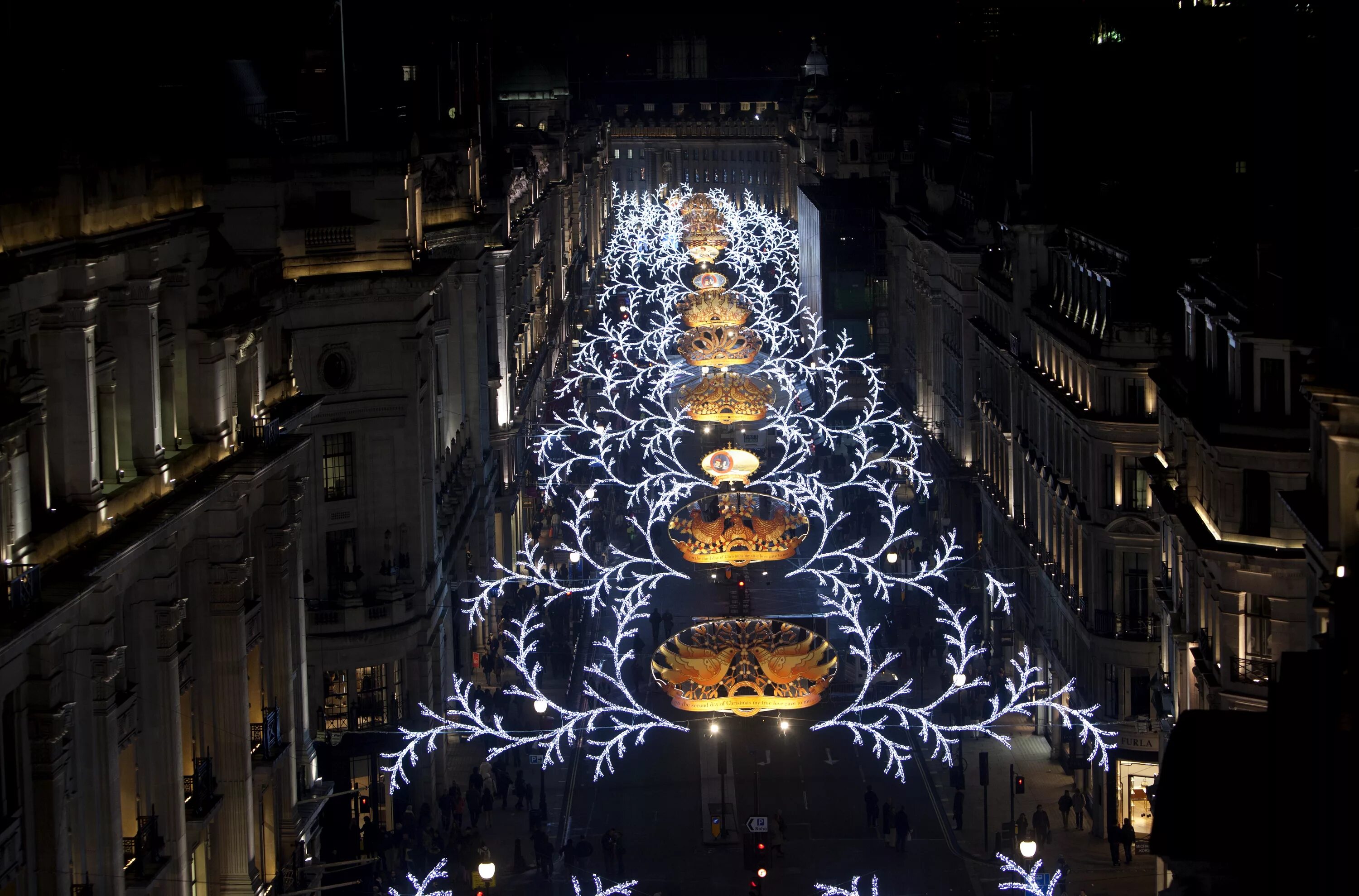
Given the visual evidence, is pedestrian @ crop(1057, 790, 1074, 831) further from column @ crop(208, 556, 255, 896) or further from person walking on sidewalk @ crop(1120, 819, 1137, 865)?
Answer: column @ crop(208, 556, 255, 896)

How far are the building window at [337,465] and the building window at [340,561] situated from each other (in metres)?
0.90

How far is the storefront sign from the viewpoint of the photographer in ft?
175

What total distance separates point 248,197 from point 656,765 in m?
19.3

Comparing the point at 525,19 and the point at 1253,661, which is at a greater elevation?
the point at 525,19

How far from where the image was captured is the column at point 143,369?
36156mm

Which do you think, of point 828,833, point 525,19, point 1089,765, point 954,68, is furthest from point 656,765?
point 525,19

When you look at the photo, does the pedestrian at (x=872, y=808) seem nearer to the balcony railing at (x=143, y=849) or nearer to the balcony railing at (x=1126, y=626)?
the balcony railing at (x=1126, y=626)

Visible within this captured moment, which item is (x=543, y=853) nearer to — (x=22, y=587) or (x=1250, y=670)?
→ (x=1250, y=670)

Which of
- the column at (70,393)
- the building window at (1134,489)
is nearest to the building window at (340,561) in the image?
the building window at (1134,489)

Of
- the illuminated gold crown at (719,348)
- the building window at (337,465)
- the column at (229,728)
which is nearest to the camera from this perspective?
the column at (229,728)

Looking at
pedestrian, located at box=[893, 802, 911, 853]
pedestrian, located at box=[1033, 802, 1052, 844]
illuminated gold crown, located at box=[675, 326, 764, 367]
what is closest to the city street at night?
pedestrian, located at box=[893, 802, 911, 853]

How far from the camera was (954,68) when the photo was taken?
107 meters

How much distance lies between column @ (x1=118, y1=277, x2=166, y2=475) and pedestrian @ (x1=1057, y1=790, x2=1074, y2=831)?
25.7 meters

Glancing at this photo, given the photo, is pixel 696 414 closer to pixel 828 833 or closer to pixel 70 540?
pixel 828 833
